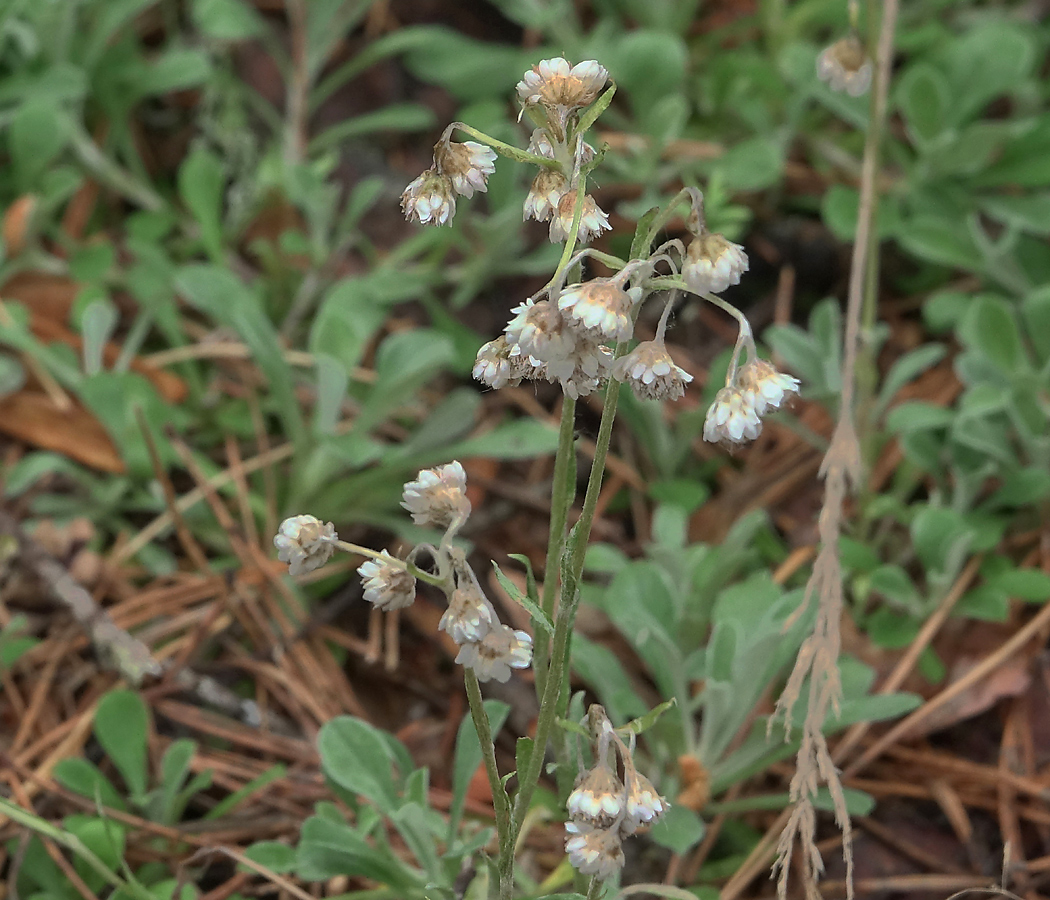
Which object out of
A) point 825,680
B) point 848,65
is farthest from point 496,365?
point 848,65

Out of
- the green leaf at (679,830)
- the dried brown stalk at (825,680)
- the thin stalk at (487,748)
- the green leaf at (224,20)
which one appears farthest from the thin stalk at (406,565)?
the green leaf at (224,20)

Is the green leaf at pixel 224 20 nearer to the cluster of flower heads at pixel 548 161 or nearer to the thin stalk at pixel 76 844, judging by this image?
the cluster of flower heads at pixel 548 161

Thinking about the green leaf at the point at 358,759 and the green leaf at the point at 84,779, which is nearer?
the green leaf at the point at 358,759

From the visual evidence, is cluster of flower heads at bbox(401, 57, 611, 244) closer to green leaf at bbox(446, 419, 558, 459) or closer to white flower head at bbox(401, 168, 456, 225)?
white flower head at bbox(401, 168, 456, 225)

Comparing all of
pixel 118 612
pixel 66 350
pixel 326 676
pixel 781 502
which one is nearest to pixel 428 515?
pixel 326 676

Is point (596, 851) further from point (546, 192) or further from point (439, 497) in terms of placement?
point (546, 192)
